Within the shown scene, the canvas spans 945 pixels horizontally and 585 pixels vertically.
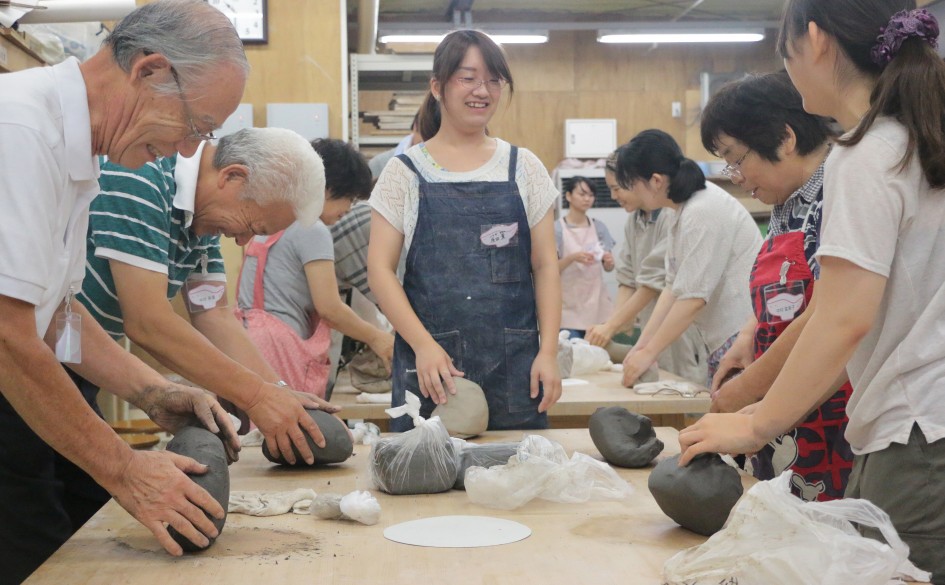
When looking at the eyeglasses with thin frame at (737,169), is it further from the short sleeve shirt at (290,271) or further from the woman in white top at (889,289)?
the short sleeve shirt at (290,271)

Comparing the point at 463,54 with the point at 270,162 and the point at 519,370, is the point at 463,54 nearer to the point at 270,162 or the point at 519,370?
the point at 270,162

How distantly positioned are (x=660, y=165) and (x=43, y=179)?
2608 mm

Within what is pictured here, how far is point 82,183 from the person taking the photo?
1.39 m

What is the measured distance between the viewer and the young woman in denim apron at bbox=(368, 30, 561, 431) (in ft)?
7.53

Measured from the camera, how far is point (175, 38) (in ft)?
4.51

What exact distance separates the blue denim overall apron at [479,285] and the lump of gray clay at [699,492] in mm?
928

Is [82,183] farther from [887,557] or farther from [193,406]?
[887,557]

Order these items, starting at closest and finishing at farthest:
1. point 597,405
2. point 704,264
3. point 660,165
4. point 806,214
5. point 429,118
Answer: point 806,214
point 597,405
point 429,118
point 704,264
point 660,165

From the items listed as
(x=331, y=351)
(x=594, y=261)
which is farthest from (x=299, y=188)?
(x=594, y=261)

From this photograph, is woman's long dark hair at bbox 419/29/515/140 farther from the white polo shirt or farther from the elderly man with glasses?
the white polo shirt

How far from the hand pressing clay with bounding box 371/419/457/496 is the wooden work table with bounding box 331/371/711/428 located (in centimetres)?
106

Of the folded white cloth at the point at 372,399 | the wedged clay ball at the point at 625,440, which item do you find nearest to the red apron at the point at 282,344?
the folded white cloth at the point at 372,399

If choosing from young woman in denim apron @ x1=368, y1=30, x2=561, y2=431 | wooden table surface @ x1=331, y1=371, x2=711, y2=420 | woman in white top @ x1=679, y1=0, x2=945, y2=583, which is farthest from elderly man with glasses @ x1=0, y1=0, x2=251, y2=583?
wooden table surface @ x1=331, y1=371, x2=711, y2=420

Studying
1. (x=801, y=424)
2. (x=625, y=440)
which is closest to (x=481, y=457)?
(x=625, y=440)
